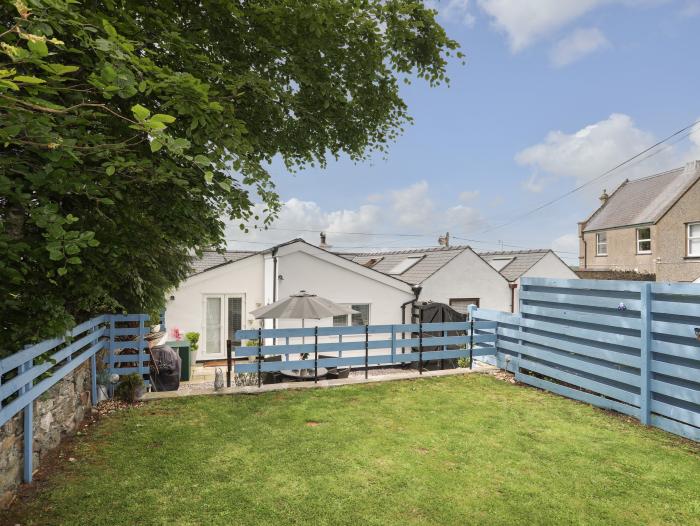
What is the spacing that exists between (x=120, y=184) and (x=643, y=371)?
23.2ft

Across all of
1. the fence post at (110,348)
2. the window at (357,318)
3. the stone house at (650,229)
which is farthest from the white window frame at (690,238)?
the fence post at (110,348)

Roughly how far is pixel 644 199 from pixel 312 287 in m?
24.8

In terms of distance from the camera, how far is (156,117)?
76.1 inches

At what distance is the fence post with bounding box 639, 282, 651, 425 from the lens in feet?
19.0

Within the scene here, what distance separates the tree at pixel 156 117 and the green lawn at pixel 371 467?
178 centimetres

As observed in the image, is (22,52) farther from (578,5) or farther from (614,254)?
(614,254)

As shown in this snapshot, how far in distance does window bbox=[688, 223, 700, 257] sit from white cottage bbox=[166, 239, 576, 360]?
13503mm

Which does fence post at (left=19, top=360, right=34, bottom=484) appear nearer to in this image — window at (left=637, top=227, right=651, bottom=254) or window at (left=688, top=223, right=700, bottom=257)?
window at (left=688, top=223, right=700, bottom=257)

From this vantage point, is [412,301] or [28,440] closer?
[28,440]

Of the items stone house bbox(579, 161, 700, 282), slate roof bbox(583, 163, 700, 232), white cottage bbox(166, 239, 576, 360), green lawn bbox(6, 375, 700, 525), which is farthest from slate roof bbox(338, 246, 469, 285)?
slate roof bbox(583, 163, 700, 232)

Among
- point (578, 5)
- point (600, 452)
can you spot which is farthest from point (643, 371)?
point (578, 5)

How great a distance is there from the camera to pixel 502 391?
750cm

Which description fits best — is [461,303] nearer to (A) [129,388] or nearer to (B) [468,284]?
(B) [468,284]

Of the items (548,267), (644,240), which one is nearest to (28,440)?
(548,267)
